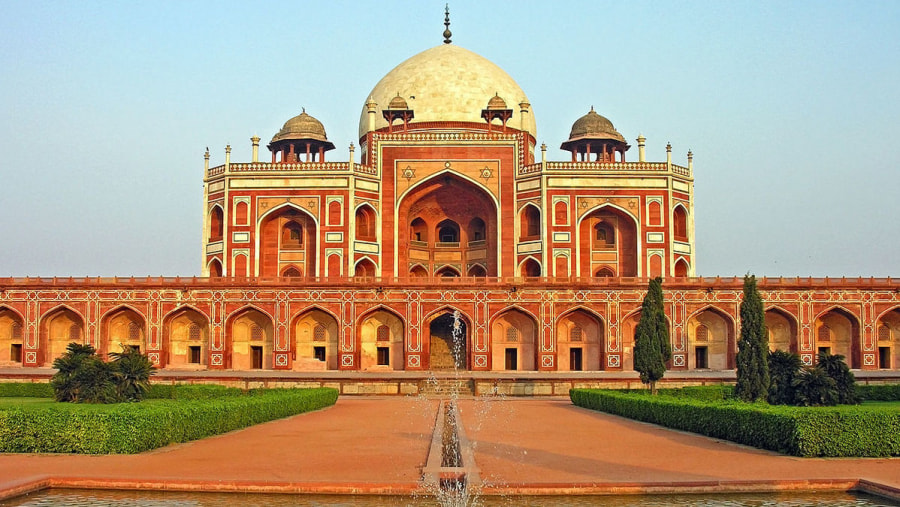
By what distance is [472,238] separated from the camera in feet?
115

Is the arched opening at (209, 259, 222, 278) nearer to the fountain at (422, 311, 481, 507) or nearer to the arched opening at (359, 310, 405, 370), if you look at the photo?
the arched opening at (359, 310, 405, 370)

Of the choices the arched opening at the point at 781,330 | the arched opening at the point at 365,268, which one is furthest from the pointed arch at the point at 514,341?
the arched opening at the point at 781,330

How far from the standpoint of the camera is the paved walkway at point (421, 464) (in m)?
8.61

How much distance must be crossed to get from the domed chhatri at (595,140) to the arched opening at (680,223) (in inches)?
115

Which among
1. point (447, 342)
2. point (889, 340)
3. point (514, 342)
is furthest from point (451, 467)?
point (889, 340)

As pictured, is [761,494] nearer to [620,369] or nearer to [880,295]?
[620,369]

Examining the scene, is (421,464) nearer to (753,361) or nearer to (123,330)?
(753,361)

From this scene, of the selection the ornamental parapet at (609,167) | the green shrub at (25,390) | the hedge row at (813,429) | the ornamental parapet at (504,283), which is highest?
the ornamental parapet at (609,167)

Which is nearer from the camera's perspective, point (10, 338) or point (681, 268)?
point (10, 338)

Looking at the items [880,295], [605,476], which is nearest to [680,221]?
[880,295]

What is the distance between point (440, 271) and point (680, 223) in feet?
29.2

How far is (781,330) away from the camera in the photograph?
29.0 meters

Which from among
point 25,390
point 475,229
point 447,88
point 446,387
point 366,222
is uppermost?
point 447,88

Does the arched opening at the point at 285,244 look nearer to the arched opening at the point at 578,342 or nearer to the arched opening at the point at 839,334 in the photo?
the arched opening at the point at 578,342
